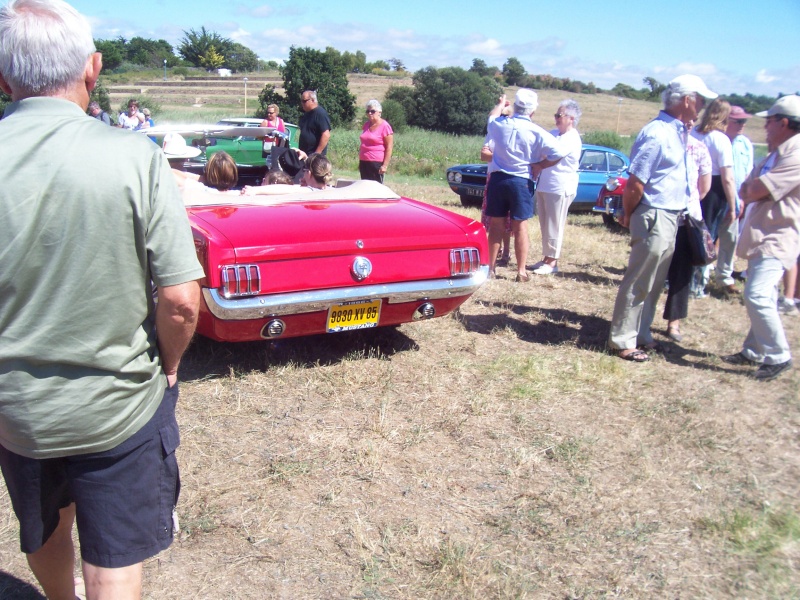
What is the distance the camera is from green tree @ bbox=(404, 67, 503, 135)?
35.7 m

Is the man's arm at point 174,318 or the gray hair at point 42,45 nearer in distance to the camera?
the gray hair at point 42,45

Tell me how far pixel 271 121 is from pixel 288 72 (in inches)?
775

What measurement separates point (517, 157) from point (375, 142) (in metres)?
3.08

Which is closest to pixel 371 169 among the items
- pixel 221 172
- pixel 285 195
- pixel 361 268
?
pixel 221 172

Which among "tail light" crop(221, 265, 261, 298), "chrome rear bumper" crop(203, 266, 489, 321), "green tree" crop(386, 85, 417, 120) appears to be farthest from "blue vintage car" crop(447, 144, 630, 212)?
"green tree" crop(386, 85, 417, 120)

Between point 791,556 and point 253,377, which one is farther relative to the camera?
point 253,377

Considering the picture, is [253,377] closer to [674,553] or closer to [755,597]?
[674,553]

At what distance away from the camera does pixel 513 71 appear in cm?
6397

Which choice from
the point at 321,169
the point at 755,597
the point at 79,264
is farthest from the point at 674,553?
the point at 321,169

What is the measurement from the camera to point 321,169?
567 centimetres

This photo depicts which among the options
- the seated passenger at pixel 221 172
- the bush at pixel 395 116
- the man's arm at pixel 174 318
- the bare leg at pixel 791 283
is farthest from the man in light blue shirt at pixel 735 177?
the bush at pixel 395 116

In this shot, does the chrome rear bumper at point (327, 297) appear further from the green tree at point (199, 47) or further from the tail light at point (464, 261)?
the green tree at point (199, 47)

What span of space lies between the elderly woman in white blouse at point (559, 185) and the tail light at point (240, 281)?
161 inches

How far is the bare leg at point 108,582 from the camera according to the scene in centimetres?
179
